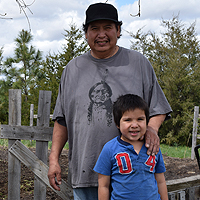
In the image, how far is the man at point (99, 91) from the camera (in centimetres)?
187

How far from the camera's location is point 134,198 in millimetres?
1601

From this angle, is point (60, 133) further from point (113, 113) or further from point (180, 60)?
point (180, 60)

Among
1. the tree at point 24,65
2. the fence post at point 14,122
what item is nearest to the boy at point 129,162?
the fence post at point 14,122

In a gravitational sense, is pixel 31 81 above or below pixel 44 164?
above

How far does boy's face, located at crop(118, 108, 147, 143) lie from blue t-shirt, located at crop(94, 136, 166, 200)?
0.07 meters

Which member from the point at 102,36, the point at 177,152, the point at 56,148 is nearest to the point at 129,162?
the point at 56,148

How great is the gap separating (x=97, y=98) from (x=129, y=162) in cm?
51

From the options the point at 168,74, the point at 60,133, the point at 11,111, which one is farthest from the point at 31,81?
the point at 60,133

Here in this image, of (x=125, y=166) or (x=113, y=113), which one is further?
(x=113, y=113)

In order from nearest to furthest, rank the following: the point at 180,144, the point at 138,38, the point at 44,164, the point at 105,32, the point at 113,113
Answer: the point at 113,113 → the point at 105,32 → the point at 44,164 → the point at 180,144 → the point at 138,38

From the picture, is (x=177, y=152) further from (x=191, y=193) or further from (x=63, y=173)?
(x=191, y=193)

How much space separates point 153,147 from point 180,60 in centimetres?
1423

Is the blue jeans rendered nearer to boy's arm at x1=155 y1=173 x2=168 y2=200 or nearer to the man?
the man

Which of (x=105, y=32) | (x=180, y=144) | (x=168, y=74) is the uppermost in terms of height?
(x=168, y=74)
